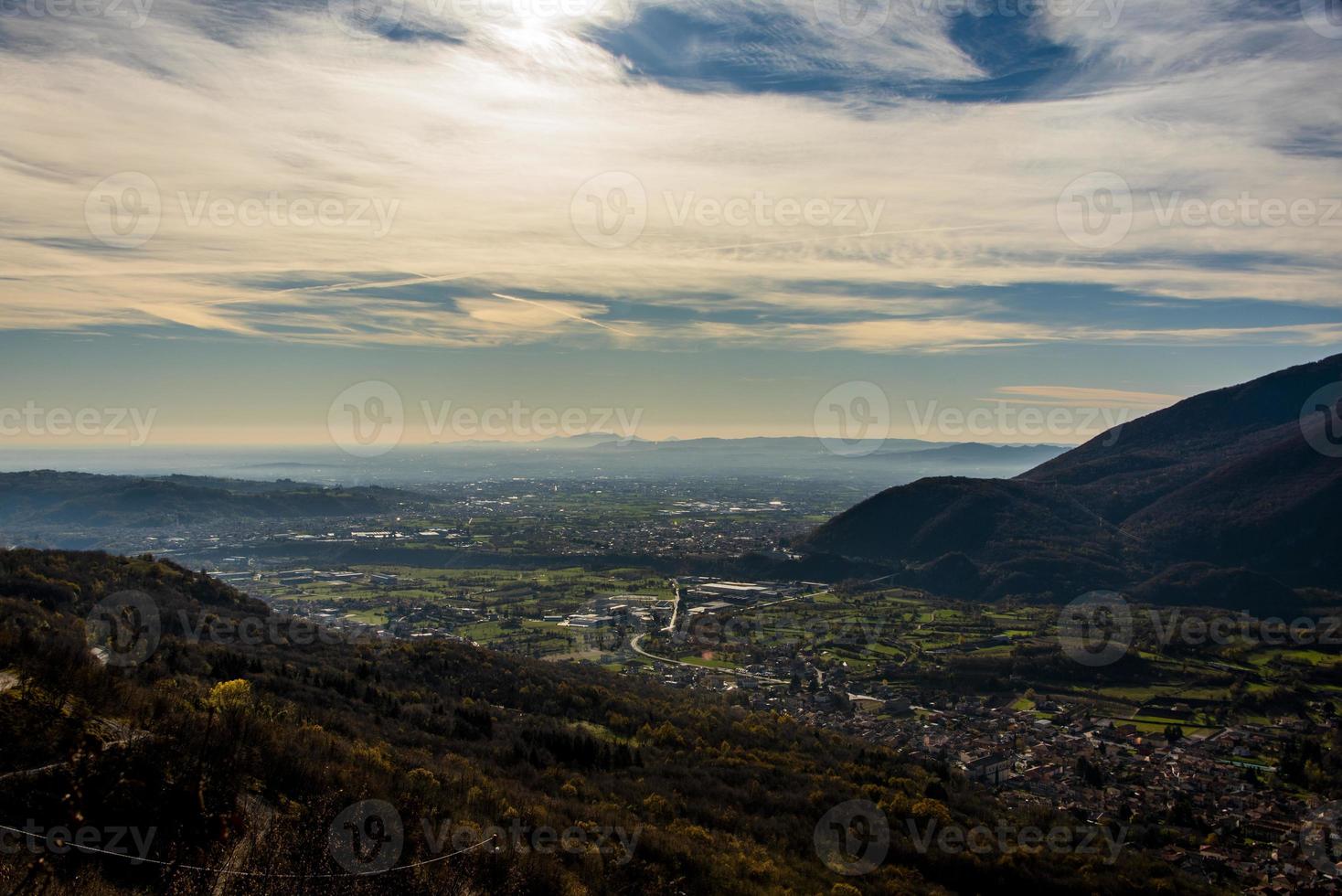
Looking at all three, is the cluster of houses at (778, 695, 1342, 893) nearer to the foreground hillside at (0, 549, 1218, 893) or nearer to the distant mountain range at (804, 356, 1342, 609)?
the foreground hillside at (0, 549, 1218, 893)

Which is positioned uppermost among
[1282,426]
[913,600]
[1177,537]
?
[1282,426]

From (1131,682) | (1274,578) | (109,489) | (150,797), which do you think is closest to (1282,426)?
(1274,578)

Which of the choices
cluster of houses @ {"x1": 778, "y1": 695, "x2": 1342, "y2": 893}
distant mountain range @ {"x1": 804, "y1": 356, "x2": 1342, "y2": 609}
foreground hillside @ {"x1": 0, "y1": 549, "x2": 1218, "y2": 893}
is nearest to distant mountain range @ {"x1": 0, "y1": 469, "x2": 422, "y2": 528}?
distant mountain range @ {"x1": 804, "y1": 356, "x2": 1342, "y2": 609}

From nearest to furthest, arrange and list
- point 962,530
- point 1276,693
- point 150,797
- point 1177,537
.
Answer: point 150,797
point 1276,693
point 1177,537
point 962,530

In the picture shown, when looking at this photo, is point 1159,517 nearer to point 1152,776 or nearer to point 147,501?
point 1152,776

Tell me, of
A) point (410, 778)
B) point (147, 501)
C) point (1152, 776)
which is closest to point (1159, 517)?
point (1152, 776)

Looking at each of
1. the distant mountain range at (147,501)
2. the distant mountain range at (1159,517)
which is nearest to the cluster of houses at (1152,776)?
the distant mountain range at (1159,517)

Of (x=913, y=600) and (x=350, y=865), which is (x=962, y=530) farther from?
(x=350, y=865)
